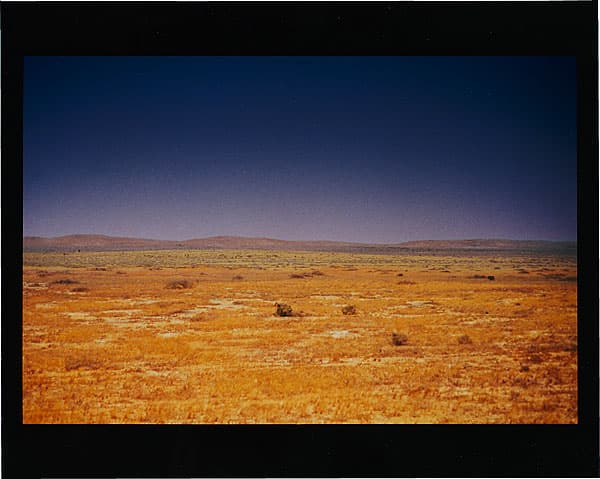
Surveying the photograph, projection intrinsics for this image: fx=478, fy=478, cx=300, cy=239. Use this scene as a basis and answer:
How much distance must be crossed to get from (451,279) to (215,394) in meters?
10.4

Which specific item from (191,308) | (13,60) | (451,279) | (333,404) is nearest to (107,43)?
(13,60)

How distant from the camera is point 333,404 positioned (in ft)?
18.8

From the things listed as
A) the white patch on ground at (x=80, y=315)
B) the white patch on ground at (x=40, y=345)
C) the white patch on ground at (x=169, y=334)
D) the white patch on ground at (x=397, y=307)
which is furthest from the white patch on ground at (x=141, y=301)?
the white patch on ground at (x=397, y=307)

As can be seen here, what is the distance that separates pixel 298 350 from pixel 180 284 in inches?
250

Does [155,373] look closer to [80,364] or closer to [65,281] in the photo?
[80,364]

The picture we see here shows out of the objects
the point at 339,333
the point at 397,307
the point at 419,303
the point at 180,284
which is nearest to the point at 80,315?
the point at 180,284

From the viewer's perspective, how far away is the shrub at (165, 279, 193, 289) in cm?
1276

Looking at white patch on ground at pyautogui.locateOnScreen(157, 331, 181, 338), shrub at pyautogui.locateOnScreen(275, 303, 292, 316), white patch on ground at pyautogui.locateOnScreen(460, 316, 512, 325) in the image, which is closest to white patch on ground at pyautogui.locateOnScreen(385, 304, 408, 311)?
white patch on ground at pyautogui.locateOnScreen(460, 316, 512, 325)

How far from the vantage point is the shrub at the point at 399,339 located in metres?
7.88

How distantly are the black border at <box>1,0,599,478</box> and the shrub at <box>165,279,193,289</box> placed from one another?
8.17 metres

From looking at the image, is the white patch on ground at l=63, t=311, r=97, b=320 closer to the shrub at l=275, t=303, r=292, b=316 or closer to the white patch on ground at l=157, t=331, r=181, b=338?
the white patch on ground at l=157, t=331, r=181, b=338

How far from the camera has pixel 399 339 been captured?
26.3 ft

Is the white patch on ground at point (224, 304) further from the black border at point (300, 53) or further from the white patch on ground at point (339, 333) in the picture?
the black border at point (300, 53)

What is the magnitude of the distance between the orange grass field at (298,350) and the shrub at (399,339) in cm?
10
